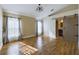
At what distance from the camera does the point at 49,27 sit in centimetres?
190

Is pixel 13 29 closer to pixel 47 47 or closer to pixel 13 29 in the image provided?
pixel 13 29

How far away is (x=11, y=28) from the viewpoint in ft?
5.75

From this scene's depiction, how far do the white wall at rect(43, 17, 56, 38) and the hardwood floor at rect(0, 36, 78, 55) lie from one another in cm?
13

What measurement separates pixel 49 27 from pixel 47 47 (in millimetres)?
396

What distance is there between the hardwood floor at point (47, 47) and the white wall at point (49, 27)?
0.13 meters

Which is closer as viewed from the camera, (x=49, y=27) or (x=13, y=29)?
(x=13, y=29)

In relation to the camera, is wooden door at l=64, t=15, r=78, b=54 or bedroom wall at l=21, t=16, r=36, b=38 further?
bedroom wall at l=21, t=16, r=36, b=38

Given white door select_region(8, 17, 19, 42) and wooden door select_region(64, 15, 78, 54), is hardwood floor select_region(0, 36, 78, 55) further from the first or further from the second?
white door select_region(8, 17, 19, 42)

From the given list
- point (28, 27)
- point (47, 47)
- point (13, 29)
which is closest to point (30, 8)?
point (28, 27)

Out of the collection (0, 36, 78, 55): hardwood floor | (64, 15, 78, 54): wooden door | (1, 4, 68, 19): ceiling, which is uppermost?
(1, 4, 68, 19): ceiling

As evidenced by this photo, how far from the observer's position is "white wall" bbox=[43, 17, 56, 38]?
74.6 inches

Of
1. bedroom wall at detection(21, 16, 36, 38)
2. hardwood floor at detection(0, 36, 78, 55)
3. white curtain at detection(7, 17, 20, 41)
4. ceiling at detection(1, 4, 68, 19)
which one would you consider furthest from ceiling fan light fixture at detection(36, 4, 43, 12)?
hardwood floor at detection(0, 36, 78, 55)
